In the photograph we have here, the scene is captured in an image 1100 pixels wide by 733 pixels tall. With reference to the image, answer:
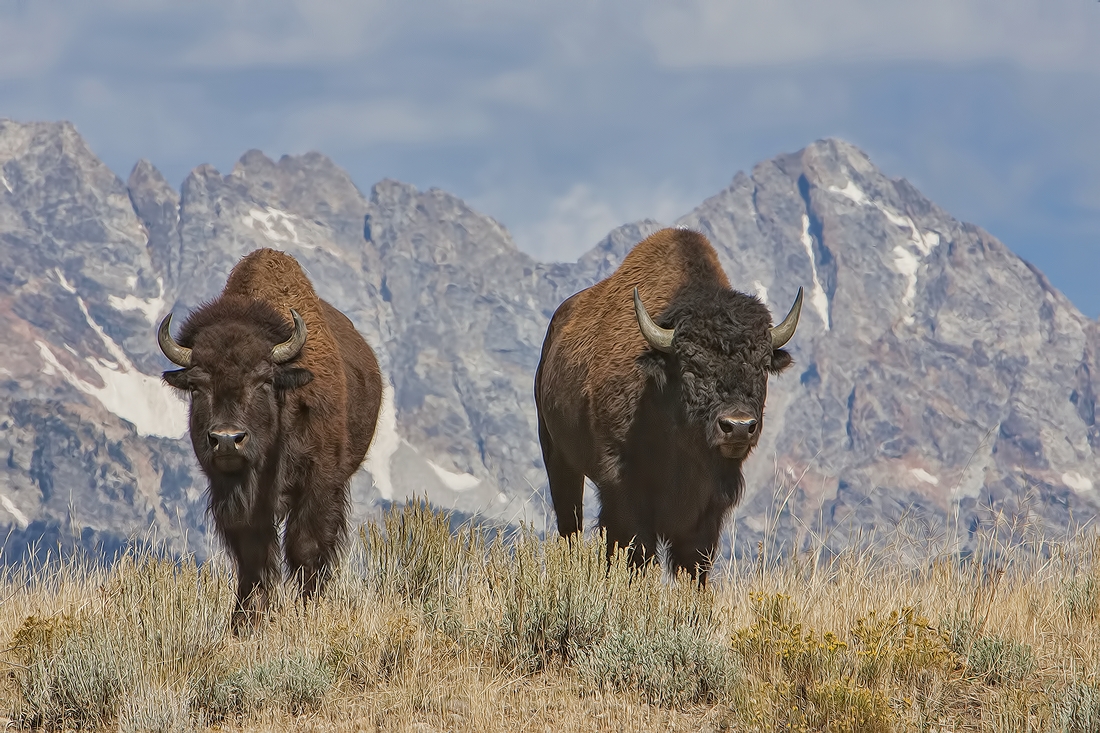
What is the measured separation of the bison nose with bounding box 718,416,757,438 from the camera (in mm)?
6912

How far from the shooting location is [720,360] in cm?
725

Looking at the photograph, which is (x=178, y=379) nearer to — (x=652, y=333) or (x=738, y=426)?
(x=652, y=333)

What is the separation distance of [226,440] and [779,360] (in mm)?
3868

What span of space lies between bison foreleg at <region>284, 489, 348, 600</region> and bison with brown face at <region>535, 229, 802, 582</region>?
1977 millimetres

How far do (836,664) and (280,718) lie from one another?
264 centimetres

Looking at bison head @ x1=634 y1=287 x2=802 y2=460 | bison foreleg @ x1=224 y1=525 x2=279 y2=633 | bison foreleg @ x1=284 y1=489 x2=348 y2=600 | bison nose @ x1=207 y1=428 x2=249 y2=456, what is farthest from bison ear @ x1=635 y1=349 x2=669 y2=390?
bison foreleg @ x1=224 y1=525 x2=279 y2=633

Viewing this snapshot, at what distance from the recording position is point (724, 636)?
5.92 m

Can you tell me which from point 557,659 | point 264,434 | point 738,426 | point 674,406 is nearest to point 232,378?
point 264,434

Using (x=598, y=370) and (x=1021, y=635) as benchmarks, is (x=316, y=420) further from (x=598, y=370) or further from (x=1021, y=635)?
(x=1021, y=635)

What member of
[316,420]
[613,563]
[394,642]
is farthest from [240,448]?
[613,563]

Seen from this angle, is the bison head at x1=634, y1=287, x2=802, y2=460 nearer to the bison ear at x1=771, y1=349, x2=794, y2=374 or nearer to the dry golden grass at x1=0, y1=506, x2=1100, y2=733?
the bison ear at x1=771, y1=349, x2=794, y2=374

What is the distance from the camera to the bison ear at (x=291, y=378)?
8258 millimetres

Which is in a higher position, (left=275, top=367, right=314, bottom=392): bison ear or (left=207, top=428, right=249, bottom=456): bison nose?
(left=275, top=367, right=314, bottom=392): bison ear

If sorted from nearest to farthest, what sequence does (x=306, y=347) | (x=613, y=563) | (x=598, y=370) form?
1. (x=613, y=563)
2. (x=598, y=370)
3. (x=306, y=347)
